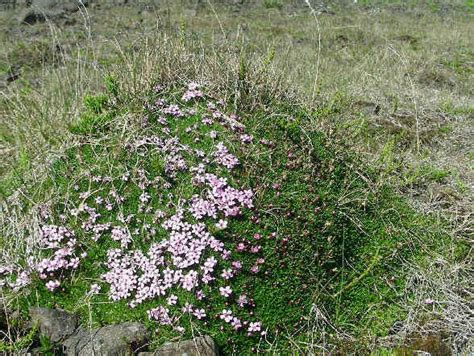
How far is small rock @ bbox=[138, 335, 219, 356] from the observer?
3449 mm

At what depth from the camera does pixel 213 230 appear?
4004mm

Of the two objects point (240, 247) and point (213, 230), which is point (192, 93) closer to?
point (213, 230)

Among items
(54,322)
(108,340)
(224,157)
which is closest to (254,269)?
(224,157)

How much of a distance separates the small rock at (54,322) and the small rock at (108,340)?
7 cm

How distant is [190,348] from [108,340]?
0.62 meters

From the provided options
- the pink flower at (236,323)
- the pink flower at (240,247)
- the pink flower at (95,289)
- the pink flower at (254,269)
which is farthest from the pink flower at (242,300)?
Answer: the pink flower at (95,289)

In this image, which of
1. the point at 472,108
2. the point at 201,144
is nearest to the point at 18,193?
A: the point at 201,144

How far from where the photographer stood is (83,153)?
4.62 metres

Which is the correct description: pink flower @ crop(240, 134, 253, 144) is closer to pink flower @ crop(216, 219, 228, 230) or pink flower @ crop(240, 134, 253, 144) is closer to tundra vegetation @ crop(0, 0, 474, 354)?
tundra vegetation @ crop(0, 0, 474, 354)

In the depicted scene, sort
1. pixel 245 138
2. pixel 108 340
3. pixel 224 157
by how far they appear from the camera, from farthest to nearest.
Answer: pixel 245 138
pixel 224 157
pixel 108 340

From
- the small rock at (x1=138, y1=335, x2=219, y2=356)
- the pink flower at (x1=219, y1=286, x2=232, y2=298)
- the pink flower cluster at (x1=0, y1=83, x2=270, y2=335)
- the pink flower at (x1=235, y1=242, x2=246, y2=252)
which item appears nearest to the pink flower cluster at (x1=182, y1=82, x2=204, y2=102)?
the pink flower cluster at (x1=0, y1=83, x2=270, y2=335)

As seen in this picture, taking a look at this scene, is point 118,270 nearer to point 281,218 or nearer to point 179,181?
point 179,181

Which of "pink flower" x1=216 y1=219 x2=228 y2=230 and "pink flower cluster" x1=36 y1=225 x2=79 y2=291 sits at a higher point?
"pink flower" x1=216 y1=219 x2=228 y2=230

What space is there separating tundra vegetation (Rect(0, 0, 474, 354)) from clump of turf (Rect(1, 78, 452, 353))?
15mm
